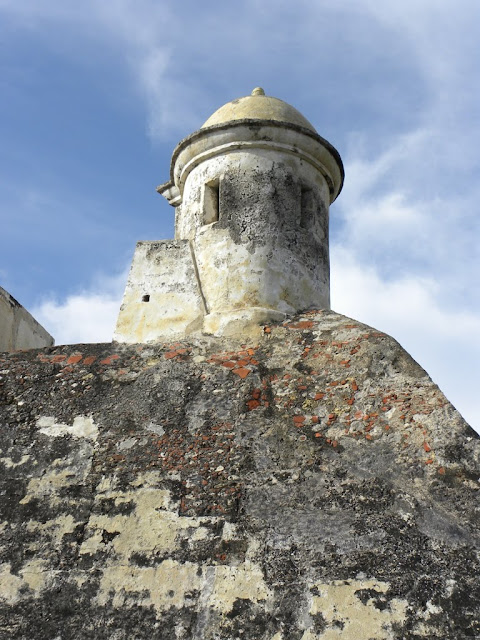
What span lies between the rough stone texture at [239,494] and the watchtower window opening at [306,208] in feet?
4.79

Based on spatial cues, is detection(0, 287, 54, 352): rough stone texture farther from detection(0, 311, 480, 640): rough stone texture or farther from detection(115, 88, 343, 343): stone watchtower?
detection(0, 311, 480, 640): rough stone texture

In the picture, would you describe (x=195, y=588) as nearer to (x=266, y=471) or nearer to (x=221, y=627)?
(x=221, y=627)

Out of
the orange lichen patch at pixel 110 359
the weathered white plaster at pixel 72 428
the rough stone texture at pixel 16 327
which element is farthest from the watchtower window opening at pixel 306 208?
the rough stone texture at pixel 16 327

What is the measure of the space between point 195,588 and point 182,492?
67 cm

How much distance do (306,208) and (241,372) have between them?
2.14m

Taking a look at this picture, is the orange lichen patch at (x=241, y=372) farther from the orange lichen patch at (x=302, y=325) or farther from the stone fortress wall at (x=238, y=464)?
the orange lichen patch at (x=302, y=325)

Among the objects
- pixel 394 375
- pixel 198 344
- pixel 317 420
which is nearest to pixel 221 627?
pixel 317 420

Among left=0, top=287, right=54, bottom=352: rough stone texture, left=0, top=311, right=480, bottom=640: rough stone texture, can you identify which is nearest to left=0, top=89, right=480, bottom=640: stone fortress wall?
left=0, top=311, right=480, bottom=640: rough stone texture

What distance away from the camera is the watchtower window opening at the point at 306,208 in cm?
641

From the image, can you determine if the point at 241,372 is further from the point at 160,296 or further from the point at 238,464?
the point at 160,296

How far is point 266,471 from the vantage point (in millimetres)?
4277

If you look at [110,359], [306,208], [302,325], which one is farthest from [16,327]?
[302,325]

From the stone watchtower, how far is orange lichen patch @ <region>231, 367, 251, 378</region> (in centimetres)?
57

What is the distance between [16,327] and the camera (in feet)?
25.7
